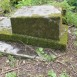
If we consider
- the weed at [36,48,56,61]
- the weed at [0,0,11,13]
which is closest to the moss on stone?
the weed at [36,48,56,61]

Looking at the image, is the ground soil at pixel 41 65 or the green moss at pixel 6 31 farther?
the green moss at pixel 6 31

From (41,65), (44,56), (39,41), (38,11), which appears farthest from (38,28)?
(41,65)

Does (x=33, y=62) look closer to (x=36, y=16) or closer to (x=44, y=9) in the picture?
(x=36, y=16)

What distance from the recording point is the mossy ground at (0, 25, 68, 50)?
4086 millimetres

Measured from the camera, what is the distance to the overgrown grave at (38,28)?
13.1 ft

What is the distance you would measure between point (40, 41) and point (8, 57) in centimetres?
80

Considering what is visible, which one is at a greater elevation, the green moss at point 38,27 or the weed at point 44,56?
the green moss at point 38,27

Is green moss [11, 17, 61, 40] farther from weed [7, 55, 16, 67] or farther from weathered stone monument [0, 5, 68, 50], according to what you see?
weed [7, 55, 16, 67]

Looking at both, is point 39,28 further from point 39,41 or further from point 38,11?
point 38,11

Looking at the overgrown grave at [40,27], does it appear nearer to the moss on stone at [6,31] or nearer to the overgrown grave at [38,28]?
the overgrown grave at [38,28]

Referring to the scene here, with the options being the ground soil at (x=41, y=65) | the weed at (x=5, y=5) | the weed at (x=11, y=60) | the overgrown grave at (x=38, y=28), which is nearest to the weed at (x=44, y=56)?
the ground soil at (x=41, y=65)

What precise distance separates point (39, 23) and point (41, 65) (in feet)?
3.03

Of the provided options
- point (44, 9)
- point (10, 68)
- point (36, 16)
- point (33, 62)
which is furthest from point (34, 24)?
point (10, 68)

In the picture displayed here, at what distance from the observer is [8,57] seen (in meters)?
3.99
